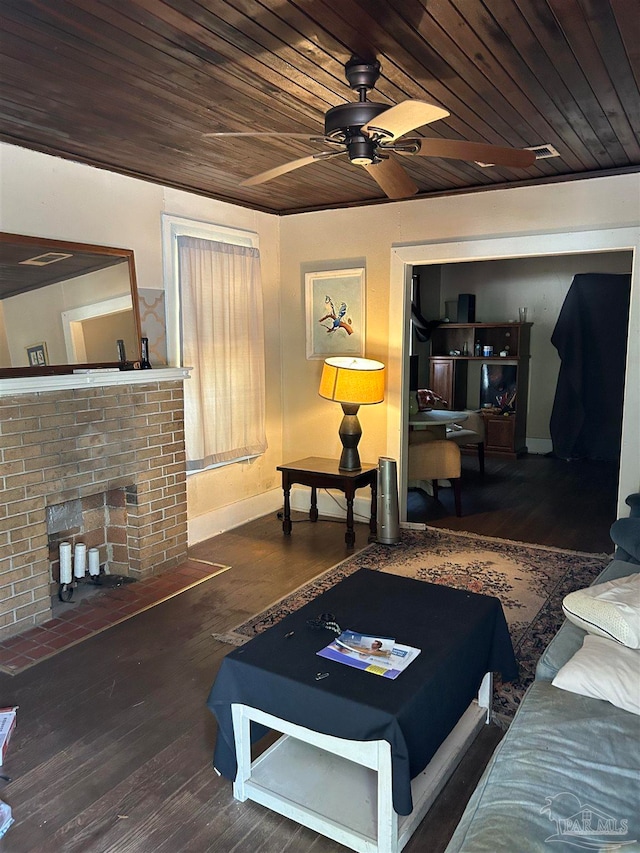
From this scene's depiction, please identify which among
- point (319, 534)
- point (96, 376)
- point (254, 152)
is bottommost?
point (319, 534)

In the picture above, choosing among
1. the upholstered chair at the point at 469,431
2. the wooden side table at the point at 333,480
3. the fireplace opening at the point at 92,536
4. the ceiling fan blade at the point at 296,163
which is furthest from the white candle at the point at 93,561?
the upholstered chair at the point at 469,431

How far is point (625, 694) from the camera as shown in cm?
168

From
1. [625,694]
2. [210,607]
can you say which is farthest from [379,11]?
[210,607]

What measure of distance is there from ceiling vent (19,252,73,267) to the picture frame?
1.32ft

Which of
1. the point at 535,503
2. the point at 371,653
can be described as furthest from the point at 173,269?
the point at 535,503

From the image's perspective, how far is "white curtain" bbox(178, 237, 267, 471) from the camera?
4.27 meters

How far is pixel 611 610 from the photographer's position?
6.33 ft

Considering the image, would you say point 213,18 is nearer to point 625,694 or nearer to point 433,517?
point 625,694

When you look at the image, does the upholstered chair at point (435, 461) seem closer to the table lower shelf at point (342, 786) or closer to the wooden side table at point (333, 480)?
the wooden side table at point (333, 480)

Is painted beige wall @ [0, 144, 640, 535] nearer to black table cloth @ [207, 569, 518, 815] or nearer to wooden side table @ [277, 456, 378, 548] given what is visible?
wooden side table @ [277, 456, 378, 548]

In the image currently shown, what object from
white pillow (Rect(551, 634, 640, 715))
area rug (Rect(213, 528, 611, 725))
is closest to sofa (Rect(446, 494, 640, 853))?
white pillow (Rect(551, 634, 640, 715))

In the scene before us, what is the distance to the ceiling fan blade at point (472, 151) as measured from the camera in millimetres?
2217

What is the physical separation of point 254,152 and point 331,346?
187 cm

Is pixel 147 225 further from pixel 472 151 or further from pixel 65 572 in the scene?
pixel 472 151
